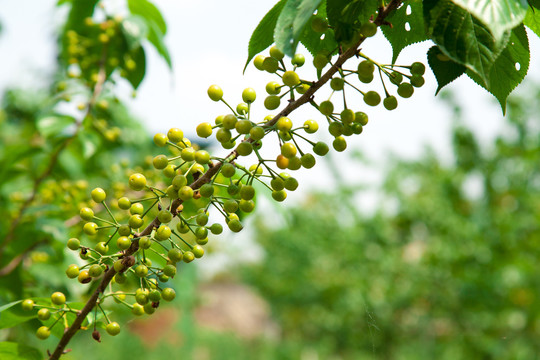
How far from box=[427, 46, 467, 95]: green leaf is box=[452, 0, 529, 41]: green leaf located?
0.16 metres

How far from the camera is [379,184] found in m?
12.2

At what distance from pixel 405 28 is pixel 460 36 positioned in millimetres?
209

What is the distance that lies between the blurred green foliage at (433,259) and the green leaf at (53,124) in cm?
576

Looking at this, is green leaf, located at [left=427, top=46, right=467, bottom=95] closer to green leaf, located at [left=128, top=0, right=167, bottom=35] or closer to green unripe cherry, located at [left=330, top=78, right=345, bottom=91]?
green unripe cherry, located at [left=330, top=78, right=345, bottom=91]

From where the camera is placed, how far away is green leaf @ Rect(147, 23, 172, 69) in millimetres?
1670

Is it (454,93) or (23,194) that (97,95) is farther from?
(454,93)

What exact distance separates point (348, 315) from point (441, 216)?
298 centimetres

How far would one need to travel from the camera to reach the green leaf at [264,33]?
30.3 inches

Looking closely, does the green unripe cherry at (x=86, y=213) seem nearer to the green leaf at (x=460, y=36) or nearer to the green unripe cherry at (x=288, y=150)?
the green unripe cherry at (x=288, y=150)

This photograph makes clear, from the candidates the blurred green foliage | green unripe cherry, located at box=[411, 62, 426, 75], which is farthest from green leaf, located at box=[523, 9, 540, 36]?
the blurred green foliage

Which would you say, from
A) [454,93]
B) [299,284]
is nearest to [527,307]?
[454,93]

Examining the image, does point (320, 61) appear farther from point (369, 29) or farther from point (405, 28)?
point (405, 28)

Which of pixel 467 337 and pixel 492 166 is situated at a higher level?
pixel 492 166

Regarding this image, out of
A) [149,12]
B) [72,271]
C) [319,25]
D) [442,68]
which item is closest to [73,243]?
[72,271]
